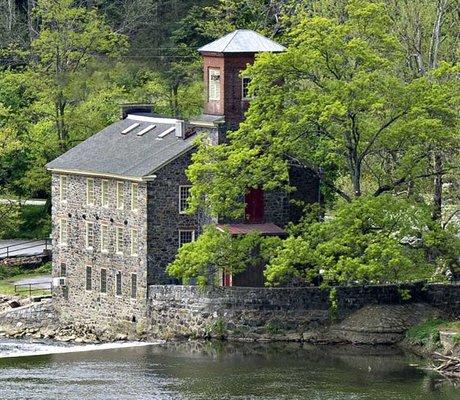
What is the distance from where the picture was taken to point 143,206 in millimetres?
91312

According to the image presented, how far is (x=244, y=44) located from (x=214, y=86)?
218 cm

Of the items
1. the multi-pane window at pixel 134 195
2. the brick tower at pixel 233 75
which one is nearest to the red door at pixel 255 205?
the brick tower at pixel 233 75

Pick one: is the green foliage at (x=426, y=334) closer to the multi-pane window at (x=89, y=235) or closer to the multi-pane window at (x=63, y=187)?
the multi-pane window at (x=89, y=235)

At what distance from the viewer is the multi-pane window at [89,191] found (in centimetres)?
9544

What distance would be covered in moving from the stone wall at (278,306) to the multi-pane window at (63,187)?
435 inches

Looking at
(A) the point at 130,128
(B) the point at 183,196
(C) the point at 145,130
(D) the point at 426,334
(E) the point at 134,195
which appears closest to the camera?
(D) the point at 426,334

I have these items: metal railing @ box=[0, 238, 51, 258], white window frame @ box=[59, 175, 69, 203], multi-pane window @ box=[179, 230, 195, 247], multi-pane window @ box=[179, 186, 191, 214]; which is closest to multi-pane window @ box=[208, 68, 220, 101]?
multi-pane window @ box=[179, 186, 191, 214]

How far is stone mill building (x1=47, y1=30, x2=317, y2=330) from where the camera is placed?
91.1 metres

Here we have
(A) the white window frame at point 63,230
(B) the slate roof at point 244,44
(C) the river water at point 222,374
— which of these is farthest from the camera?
(A) the white window frame at point 63,230

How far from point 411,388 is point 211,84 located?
20445mm

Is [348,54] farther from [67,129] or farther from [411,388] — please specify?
[67,129]

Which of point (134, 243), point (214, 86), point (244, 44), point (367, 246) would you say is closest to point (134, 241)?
point (134, 243)

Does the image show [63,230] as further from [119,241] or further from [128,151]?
[128,151]

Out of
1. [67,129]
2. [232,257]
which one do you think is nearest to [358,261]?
[232,257]
